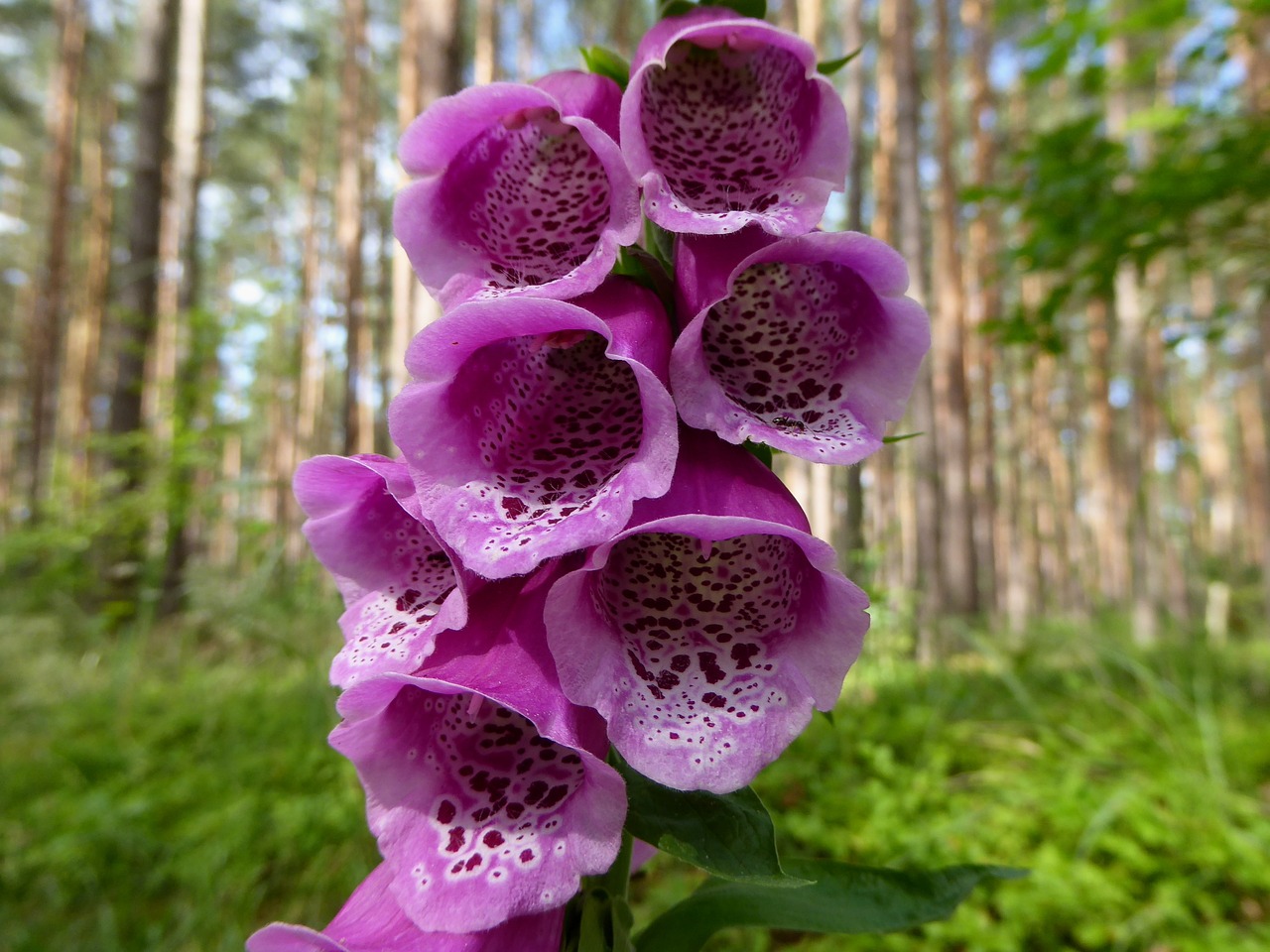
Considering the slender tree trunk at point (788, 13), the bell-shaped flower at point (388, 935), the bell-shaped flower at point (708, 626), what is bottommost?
the bell-shaped flower at point (388, 935)

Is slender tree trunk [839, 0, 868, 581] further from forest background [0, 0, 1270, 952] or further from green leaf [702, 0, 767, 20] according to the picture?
green leaf [702, 0, 767, 20]

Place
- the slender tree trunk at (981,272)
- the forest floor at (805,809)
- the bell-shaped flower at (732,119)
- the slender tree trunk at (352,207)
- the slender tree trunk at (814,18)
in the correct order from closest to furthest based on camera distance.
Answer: the bell-shaped flower at (732,119) → the forest floor at (805,809) → the slender tree trunk at (814,18) → the slender tree trunk at (981,272) → the slender tree trunk at (352,207)

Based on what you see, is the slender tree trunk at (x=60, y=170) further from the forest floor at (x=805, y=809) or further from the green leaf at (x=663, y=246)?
the green leaf at (x=663, y=246)

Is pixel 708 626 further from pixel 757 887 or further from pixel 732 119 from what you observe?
pixel 732 119

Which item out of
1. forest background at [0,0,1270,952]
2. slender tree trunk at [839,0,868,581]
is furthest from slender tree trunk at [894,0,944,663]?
slender tree trunk at [839,0,868,581]

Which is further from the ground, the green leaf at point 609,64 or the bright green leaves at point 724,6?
the bright green leaves at point 724,6

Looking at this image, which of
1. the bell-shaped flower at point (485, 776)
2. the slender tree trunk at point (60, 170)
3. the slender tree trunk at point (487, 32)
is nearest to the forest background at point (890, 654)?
the bell-shaped flower at point (485, 776)
